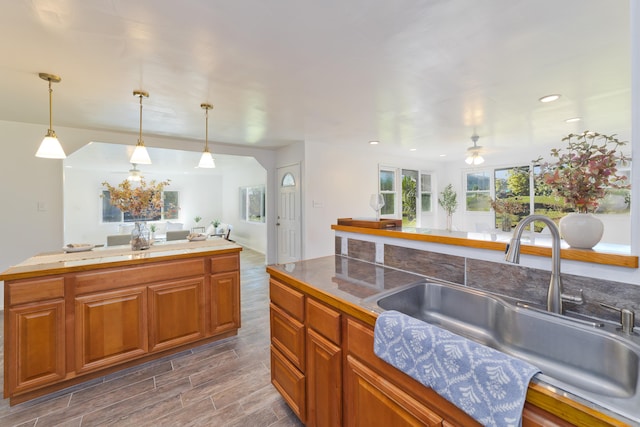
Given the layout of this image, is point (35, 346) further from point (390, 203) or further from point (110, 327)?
point (390, 203)

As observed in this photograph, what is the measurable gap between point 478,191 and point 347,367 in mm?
6546

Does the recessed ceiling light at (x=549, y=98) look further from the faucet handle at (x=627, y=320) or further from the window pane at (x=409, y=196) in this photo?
the window pane at (x=409, y=196)

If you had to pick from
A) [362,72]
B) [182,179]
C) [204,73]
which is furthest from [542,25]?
[182,179]

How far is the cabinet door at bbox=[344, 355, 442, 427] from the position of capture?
92 centimetres

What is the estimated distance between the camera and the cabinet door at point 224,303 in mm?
2504

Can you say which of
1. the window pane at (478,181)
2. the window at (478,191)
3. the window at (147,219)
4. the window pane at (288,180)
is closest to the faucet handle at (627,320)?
the window pane at (288,180)

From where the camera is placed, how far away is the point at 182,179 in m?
8.89

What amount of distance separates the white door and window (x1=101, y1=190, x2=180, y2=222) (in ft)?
12.4

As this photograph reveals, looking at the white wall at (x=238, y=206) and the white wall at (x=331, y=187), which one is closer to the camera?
the white wall at (x=331, y=187)

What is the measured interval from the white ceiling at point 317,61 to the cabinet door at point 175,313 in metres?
1.79

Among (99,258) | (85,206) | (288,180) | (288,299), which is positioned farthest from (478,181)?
(85,206)

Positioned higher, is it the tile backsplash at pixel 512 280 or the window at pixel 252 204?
the window at pixel 252 204

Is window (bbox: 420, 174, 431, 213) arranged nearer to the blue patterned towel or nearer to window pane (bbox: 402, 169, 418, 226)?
window pane (bbox: 402, 169, 418, 226)

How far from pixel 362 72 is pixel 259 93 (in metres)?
1.03
